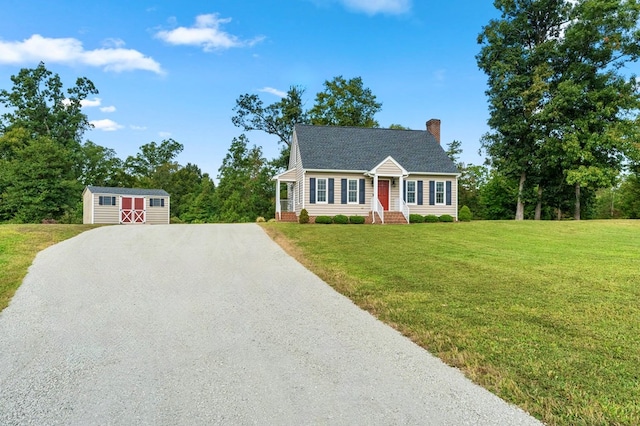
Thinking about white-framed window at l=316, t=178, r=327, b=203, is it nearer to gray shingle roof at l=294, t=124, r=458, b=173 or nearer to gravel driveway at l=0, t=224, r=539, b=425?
gray shingle roof at l=294, t=124, r=458, b=173

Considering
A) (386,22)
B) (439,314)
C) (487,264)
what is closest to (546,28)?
(386,22)

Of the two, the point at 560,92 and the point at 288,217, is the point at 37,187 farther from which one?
the point at 560,92

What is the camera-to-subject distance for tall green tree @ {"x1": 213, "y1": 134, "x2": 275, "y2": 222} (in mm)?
34438

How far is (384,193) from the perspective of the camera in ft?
74.8

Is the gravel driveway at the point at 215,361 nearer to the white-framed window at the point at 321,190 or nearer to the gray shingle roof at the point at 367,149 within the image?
the white-framed window at the point at 321,190

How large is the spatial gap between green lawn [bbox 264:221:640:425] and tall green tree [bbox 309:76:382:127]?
23.1 meters

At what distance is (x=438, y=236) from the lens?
1441cm

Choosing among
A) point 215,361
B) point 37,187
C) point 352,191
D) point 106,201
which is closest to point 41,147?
point 37,187

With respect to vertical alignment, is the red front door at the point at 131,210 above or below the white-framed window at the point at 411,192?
below

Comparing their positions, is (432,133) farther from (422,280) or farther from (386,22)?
(422,280)

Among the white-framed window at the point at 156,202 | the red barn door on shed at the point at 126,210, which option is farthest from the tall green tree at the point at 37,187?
the white-framed window at the point at 156,202

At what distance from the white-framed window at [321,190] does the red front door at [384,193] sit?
329 centimetres

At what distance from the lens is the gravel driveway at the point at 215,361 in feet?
9.58

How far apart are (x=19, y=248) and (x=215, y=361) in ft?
35.9
